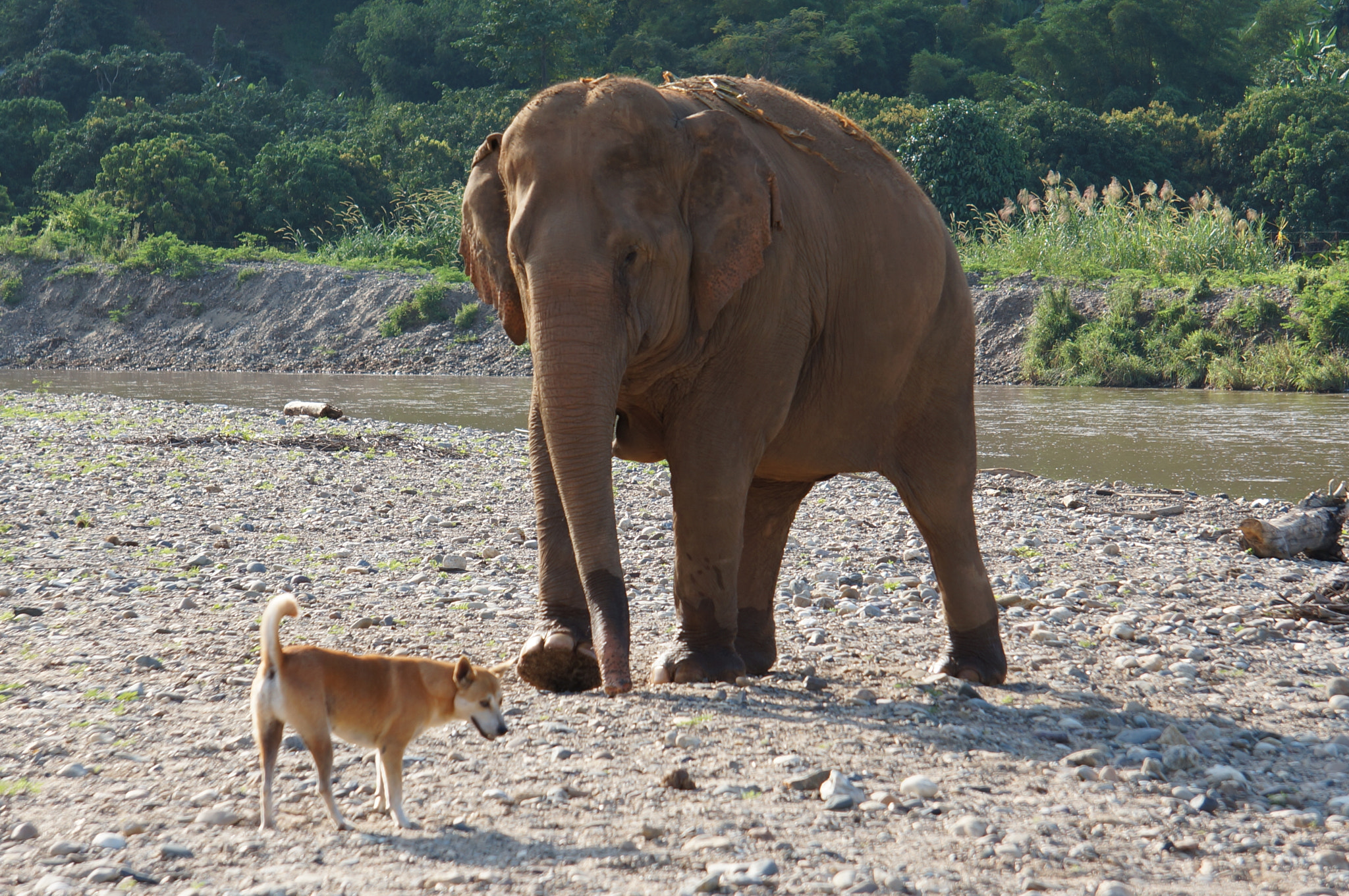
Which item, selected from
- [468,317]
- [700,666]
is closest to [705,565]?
[700,666]

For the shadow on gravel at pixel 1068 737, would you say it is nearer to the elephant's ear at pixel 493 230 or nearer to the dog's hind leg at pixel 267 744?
the dog's hind leg at pixel 267 744

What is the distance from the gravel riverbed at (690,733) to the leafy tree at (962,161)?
28079 mm

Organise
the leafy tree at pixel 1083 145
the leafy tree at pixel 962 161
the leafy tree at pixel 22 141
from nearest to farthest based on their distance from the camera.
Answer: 1. the leafy tree at pixel 962 161
2. the leafy tree at pixel 1083 145
3. the leafy tree at pixel 22 141

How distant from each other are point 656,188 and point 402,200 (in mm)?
38911

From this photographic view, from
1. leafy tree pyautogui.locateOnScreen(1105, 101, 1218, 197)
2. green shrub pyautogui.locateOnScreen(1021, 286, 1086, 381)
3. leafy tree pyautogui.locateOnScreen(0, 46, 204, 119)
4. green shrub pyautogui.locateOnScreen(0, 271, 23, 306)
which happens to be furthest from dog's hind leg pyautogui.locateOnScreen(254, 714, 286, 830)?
leafy tree pyautogui.locateOnScreen(0, 46, 204, 119)

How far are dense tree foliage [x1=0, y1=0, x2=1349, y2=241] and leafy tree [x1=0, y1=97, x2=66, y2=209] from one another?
0.32ft

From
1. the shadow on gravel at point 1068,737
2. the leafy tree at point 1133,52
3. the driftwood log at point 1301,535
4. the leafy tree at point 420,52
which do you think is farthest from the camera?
the leafy tree at point 420,52

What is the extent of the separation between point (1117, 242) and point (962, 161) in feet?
24.5

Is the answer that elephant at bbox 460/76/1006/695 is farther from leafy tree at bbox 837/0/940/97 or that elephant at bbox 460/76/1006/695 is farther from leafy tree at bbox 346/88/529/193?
leafy tree at bbox 837/0/940/97

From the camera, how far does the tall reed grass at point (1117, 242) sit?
2878 centimetres

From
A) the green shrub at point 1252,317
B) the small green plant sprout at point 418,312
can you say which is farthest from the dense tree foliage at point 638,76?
the green shrub at point 1252,317

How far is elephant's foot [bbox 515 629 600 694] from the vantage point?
484cm

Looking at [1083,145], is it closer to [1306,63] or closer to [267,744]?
[1306,63]

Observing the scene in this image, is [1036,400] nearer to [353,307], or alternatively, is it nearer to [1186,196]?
[353,307]
